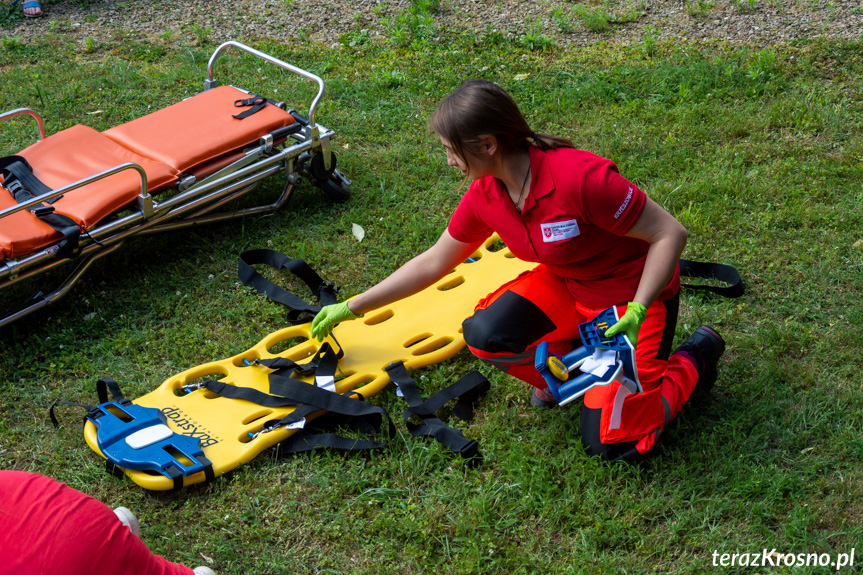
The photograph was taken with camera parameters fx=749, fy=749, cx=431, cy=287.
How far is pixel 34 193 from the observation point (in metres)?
3.80

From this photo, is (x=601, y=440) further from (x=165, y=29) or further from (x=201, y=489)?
(x=165, y=29)

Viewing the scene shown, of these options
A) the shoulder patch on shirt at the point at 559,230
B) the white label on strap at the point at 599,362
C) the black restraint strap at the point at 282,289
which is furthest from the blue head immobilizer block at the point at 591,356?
the black restraint strap at the point at 282,289

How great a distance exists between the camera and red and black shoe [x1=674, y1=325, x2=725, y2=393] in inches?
Result: 121

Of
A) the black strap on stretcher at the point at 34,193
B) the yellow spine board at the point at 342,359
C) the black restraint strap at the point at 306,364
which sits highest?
the black strap on stretcher at the point at 34,193

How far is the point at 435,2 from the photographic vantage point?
23.2 feet

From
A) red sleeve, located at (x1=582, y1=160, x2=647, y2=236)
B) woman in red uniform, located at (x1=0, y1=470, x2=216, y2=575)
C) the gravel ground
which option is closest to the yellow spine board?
Answer: woman in red uniform, located at (x1=0, y1=470, x2=216, y2=575)

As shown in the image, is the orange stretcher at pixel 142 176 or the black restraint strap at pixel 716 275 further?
the black restraint strap at pixel 716 275

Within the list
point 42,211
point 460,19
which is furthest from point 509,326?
point 460,19

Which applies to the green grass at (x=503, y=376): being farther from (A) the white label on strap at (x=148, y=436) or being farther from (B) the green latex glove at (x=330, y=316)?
(B) the green latex glove at (x=330, y=316)

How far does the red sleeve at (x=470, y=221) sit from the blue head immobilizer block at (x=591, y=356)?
0.52 m

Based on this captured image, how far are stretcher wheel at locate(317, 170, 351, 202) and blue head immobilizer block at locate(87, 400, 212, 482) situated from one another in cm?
193

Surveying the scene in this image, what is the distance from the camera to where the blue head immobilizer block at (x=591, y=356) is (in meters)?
2.58

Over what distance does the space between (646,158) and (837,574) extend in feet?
9.70

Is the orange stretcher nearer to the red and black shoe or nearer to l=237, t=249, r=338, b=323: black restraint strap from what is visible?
Answer: l=237, t=249, r=338, b=323: black restraint strap
